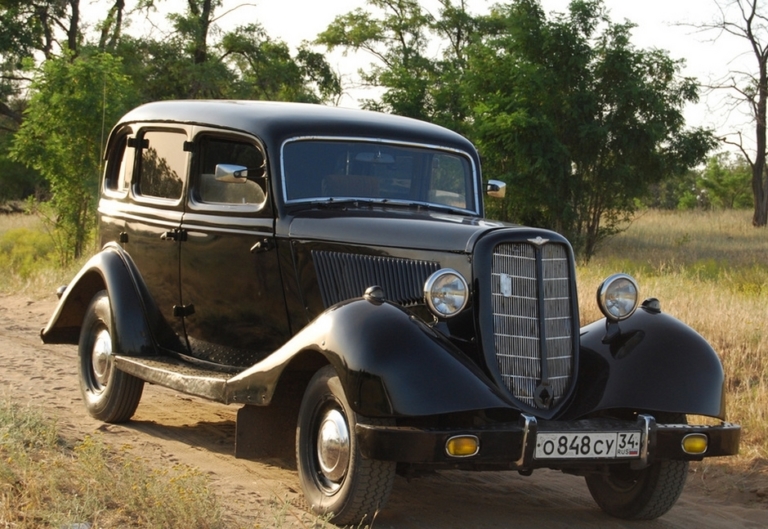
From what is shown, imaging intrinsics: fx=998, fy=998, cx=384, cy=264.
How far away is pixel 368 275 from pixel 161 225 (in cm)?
184

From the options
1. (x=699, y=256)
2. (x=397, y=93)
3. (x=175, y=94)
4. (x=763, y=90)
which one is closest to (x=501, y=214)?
(x=699, y=256)

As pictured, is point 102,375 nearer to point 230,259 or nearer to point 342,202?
point 230,259

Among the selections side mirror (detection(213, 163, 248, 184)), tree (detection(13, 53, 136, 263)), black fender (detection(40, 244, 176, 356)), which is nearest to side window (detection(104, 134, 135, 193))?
black fender (detection(40, 244, 176, 356))

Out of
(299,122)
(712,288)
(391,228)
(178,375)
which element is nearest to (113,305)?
(178,375)

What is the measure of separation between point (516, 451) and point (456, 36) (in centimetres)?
3663

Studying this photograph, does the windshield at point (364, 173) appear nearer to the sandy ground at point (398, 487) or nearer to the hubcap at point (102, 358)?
the sandy ground at point (398, 487)

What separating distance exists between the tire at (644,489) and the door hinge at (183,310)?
8.62ft

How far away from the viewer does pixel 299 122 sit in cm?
574

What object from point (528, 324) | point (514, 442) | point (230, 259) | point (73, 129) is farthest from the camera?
point (73, 129)

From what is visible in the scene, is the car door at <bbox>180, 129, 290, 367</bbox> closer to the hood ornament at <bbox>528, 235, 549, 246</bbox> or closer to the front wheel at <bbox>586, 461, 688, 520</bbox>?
the hood ornament at <bbox>528, 235, 549, 246</bbox>

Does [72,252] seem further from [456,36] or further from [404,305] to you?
[456,36]

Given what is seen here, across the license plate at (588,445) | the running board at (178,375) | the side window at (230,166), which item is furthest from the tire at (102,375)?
the license plate at (588,445)

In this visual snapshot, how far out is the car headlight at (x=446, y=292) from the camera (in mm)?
4508

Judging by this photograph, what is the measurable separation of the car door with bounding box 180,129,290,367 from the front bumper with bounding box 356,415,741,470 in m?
1.54
